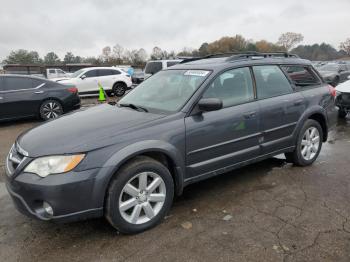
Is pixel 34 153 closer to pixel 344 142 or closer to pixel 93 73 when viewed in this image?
pixel 344 142

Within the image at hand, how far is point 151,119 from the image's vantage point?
3209mm

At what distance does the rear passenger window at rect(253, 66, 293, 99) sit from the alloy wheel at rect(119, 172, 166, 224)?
1.84m

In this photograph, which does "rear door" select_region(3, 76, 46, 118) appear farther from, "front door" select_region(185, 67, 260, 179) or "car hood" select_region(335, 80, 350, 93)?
"car hood" select_region(335, 80, 350, 93)

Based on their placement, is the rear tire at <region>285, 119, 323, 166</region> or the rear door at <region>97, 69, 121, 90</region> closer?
the rear tire at <region>285, 119, 323, 166</region>

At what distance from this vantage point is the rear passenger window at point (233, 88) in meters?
3.64

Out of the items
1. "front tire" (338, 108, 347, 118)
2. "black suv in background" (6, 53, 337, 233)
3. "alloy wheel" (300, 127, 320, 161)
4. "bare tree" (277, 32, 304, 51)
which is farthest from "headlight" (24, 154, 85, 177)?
"bare tree" (277, 32, 304, 51)

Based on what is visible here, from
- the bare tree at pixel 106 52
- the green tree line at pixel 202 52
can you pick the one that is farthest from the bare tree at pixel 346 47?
the bare tree at pixel 106 52

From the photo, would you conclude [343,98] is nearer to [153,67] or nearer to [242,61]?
[242,61]

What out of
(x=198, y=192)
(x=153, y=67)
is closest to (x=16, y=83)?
(x=198, y=192)

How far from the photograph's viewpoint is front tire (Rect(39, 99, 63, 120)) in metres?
8.81

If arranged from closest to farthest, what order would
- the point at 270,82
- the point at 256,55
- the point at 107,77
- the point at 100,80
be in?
the point at 270,82 < the point at 256,55 < the point at 100,80 < the point at 107,77

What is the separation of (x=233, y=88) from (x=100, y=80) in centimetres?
1232

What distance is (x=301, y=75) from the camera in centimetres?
477

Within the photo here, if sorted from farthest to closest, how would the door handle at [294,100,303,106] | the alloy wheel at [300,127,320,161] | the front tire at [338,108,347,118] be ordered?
1. the front tire at [338,108,347,118]
2. the alloy wheel at [300,127,320,161]
3. the door handle at [294,100,303,106]
